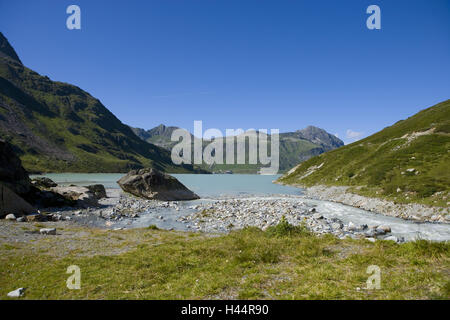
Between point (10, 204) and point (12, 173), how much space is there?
776cm

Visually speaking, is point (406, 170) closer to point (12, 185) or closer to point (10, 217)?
point (10, 217)

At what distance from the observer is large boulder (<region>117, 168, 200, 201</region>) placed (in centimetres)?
4419

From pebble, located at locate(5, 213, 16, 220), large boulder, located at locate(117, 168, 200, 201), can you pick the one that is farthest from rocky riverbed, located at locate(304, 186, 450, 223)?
pebble, located at locate(5, 213, 16, 220)

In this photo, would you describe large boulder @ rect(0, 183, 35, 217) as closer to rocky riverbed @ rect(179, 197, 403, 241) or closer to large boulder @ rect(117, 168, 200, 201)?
rocky riverbed @ rect(179, 197, 403, 241)

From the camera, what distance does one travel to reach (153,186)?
44.9m

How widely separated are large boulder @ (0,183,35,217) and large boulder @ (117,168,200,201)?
754 inches

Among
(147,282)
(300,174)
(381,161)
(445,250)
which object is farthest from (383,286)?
(300,174)

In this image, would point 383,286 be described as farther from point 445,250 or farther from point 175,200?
point 175,200

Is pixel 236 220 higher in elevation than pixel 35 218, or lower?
lower

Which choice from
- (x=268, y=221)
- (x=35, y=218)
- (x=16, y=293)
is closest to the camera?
(x=16, y=293)

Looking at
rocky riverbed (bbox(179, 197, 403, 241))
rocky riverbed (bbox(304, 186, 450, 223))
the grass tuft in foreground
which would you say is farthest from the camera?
rocky riverbed (bbox(304, 186, 450, 223))

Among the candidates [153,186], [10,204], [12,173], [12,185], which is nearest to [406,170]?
[153,186]

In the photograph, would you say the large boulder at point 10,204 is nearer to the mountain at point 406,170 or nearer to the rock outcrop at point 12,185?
the rock outcrop at point 12,185

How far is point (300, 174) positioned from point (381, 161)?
148 ft
